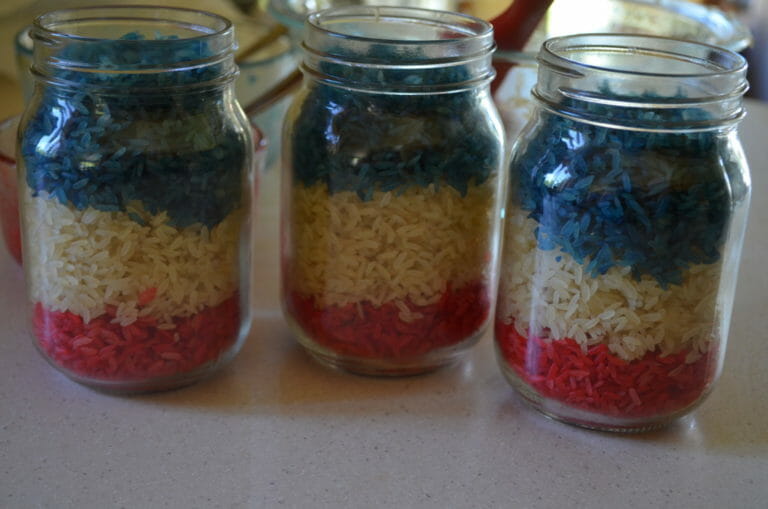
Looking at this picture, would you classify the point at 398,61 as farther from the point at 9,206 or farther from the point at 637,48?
the point at 9,206

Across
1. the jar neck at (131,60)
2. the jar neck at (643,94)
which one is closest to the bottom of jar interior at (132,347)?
the jar neck at (131,60)

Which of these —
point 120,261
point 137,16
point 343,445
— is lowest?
point 343,445

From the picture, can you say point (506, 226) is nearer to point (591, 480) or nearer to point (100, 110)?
point (591, 480)

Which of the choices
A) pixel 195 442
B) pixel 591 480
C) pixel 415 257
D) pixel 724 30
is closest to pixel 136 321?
pixel 195 442

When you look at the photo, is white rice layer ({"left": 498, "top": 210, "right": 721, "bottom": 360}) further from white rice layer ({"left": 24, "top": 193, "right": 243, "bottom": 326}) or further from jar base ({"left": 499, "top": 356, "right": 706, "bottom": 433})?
white rice layer ({"left": 24, "top": 193, "right": 243, "bottom": 326})

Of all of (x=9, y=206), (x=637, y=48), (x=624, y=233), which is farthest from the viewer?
(x=9, y=206)

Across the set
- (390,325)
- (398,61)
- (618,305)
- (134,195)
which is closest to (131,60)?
(134,195)

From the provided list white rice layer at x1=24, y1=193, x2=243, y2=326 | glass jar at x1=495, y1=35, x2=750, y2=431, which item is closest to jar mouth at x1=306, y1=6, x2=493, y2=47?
glass jar at x1=495, y1=35, x2=750, y2=431
